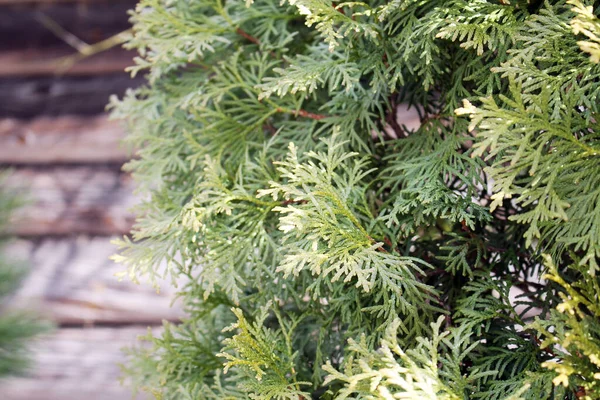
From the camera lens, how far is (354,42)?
72 centimetres

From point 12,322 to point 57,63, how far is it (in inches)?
30.6

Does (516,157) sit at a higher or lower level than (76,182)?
lower

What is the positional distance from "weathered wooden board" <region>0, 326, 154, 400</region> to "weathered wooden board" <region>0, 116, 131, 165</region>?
53cm

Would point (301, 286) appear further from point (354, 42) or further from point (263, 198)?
point (354, 42)

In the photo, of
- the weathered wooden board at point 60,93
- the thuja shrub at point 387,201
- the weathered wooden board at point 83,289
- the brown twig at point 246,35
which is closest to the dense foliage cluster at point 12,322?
the weathered wooden board at point 83,289

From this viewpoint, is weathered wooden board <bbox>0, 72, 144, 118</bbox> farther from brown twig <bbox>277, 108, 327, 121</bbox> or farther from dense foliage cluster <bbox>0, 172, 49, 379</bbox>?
brown twig <bbox>277, 108, 327, 121</bbox>

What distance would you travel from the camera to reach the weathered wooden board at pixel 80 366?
176cm

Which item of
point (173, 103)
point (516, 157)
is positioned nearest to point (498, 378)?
point (516, 157)

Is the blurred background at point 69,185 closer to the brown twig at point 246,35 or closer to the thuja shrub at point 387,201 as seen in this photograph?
the thuja shrub at point 387,201

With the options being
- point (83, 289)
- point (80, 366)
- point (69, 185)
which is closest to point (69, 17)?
point (69, 185)

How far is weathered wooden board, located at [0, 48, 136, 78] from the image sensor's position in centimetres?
175

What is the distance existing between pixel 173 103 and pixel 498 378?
0.61m

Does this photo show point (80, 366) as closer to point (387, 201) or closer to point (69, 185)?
point (69, 185)

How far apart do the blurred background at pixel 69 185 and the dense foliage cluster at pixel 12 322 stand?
0.11 meters
